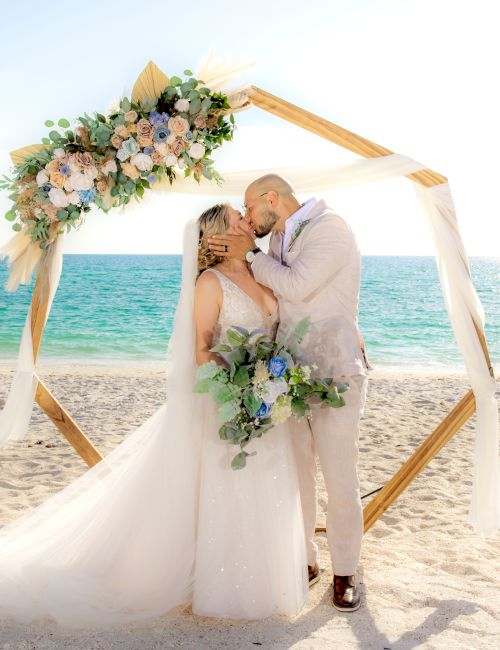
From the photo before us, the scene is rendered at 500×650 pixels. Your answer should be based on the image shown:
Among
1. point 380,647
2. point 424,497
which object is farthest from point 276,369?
point 424,497

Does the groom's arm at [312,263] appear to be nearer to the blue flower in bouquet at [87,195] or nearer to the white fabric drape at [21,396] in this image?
the blue flower in bouquet at [87,195]

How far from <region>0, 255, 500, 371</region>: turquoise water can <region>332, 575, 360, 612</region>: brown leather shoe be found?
13224 mm

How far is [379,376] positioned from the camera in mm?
13727

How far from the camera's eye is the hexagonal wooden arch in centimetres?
368

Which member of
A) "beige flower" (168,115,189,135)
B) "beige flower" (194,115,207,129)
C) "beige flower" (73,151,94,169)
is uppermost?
A: "beige flower" (194,115,207,129)

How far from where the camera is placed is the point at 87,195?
3.62 metres

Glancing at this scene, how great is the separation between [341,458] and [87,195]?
6.30 ft

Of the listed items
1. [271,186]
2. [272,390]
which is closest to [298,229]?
[271,186]

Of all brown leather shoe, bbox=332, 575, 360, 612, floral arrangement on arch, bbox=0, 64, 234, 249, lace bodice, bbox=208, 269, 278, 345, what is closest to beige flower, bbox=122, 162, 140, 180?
floral arrangement on arch, bbox=0, 64, 234, 249

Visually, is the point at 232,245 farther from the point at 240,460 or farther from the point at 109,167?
the point at 240,460

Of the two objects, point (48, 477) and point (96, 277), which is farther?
point (96, 277)

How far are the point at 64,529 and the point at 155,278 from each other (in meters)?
32.9

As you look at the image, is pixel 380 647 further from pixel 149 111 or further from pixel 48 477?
pixel 48 477

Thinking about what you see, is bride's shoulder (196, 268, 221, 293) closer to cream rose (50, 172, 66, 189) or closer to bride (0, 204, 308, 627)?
bride (0, 204, 308, 627)
